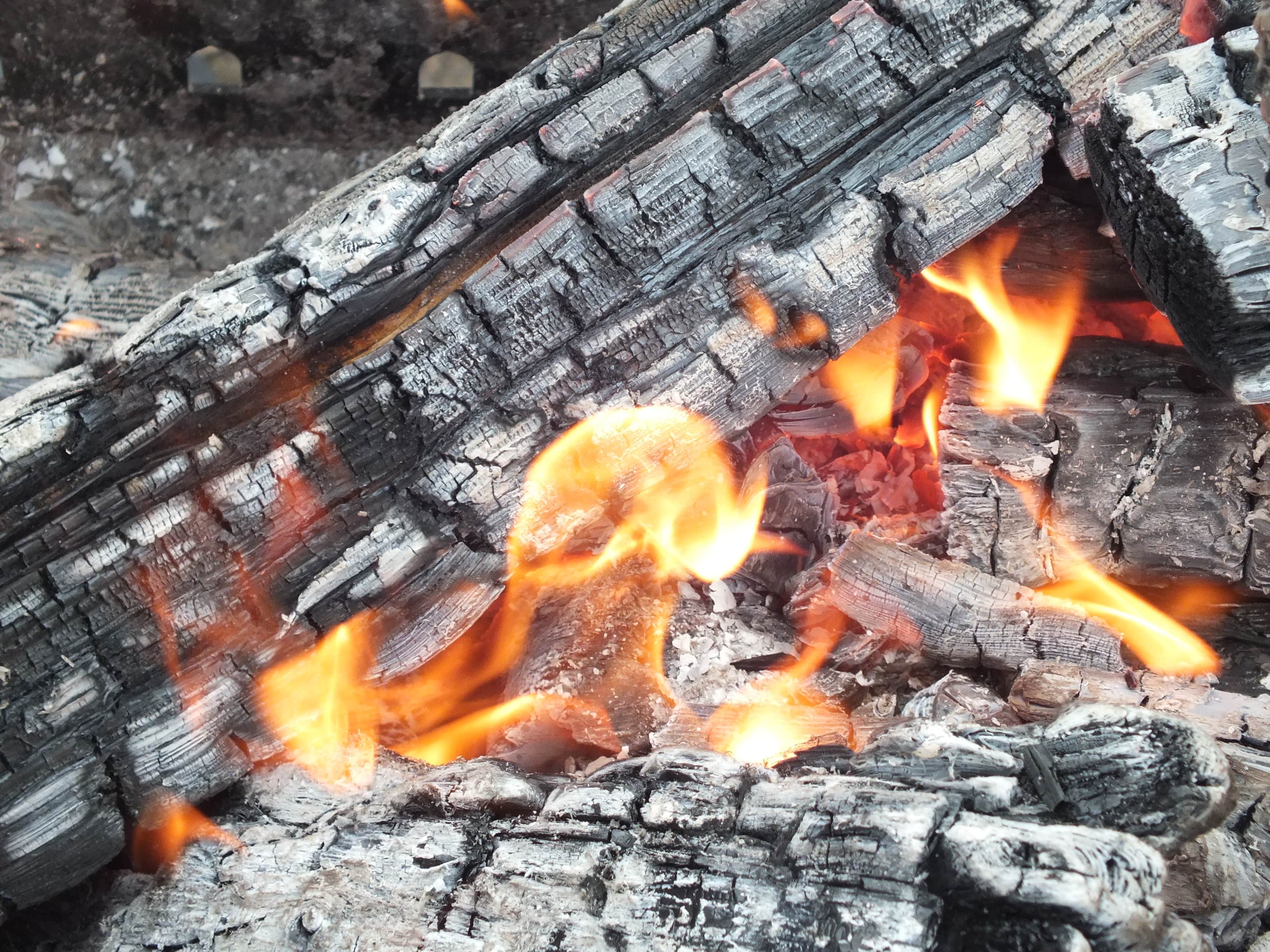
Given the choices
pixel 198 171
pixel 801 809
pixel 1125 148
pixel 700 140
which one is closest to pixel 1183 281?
pixel 1125 148

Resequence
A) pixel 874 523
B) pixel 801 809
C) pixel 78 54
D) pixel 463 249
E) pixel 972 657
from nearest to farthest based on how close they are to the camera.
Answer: pixel 801 809 → pixel 463 249 → pixel 972 657 → pixel 874 523 → pixel 78 54

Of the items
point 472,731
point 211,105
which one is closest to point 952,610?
point 472,731

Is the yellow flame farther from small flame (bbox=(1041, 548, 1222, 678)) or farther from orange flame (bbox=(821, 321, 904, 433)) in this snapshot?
small flame (bbox=(1041, 548, 1222, 678))

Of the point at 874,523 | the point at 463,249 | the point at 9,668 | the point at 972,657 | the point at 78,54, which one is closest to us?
the point at 9,668

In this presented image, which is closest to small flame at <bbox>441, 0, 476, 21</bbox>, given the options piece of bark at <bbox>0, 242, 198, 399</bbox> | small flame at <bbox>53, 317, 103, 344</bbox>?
piece of bark at <bbox>0, 242, 198, 399</bbox>

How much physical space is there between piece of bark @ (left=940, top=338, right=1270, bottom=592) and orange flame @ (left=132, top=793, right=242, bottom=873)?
2.46 meters

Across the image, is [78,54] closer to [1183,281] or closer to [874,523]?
[874,523]

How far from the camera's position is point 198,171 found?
13.0ft

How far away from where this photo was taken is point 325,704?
2729 millimetres

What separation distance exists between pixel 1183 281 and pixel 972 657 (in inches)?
49.4

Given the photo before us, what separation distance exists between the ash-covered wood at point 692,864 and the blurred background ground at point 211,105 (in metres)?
2.49

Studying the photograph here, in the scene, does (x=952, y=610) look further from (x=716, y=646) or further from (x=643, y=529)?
(x=643, y=529)

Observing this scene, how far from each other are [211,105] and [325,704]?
9.20ft

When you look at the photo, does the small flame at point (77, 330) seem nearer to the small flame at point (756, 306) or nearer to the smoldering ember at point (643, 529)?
the smoldering ember at point (643, 529)
